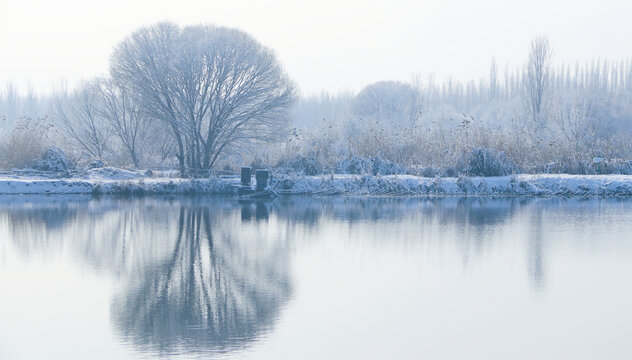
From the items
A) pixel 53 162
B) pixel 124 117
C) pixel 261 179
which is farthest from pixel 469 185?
pixel 124 117

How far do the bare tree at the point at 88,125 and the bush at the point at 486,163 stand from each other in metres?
22.4

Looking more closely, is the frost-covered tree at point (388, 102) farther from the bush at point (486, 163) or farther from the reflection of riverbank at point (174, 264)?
Result: the reflection of riverbank at point (174, 264)

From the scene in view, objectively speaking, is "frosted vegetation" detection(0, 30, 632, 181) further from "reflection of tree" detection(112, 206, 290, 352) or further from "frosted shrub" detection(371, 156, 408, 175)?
"reflection of tree" detection(112, 206, 290, 352)

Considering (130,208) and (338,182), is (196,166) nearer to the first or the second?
(338,182)

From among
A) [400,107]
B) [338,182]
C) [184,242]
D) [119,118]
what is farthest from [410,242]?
[400,107]

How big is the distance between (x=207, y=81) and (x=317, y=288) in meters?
24.9

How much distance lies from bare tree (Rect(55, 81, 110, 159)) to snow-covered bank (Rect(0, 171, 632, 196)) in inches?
439

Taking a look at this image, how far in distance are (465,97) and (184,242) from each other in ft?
387

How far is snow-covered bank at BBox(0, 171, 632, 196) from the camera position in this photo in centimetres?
2839

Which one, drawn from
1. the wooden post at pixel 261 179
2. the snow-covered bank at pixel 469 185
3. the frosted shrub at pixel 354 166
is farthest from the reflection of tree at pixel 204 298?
the frosted shrub at pixel 354 166

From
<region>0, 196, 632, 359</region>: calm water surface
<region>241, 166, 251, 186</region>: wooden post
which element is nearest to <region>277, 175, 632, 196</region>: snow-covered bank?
<region>241, 166, 251, 186</region>: wooden post

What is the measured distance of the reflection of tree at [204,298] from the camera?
8289 millimetres

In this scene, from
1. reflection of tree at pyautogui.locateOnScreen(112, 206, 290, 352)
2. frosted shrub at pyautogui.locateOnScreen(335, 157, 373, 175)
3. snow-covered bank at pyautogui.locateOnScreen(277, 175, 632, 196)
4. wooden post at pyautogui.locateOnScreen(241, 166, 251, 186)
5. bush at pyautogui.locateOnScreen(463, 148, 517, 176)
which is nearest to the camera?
reflection of tree at pyautogui.locateOnScreen(112, 206, 290, 352)

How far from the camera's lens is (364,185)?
29.2 m
